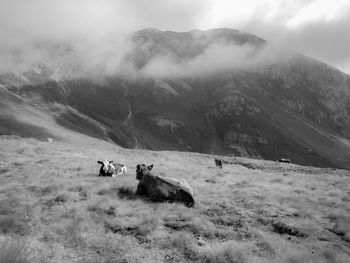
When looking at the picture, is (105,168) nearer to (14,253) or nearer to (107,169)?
(107,169)

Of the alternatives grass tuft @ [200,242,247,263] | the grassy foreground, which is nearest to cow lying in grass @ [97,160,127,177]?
the grassy foreground

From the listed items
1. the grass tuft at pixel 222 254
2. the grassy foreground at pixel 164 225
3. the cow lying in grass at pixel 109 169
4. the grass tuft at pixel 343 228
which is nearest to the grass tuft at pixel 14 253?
the grassy foreground at pixel 164 225

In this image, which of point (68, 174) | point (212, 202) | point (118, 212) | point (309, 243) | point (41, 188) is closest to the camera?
point (309, 243)

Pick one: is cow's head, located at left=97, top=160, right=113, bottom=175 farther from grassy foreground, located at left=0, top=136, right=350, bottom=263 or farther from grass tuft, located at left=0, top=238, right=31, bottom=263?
grass tuft, located at left=0, top=238, right=31, bottom=263

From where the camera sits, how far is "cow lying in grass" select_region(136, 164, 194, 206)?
16891 mm

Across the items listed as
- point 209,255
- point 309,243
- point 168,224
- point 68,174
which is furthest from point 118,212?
point 68,174

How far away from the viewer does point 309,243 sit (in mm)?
12320

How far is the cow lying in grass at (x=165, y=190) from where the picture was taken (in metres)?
16.9

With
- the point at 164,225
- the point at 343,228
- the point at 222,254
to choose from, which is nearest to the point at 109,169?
the point at 164,225

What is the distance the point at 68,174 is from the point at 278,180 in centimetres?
1765

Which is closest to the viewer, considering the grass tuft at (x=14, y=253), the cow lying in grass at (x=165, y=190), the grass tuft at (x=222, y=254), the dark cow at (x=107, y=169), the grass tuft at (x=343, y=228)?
the grass tuft at (x=14, y=253)

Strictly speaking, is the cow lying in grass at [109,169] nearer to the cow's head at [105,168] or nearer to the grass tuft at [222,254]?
the cow's head at [105,168]

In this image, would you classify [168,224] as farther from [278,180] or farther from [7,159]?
[7,159]

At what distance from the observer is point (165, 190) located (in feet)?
56.5
